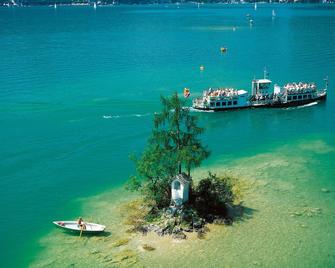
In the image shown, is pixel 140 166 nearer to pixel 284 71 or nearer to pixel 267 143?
pixel 267 143

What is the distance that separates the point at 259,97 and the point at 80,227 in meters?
55.4

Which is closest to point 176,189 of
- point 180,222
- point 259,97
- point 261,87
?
point 180,222

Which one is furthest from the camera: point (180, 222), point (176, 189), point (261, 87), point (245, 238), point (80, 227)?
point (261, 87)

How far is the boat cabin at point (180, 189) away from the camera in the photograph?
152 feet

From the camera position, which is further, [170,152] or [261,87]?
[261,87]

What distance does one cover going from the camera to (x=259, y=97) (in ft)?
301

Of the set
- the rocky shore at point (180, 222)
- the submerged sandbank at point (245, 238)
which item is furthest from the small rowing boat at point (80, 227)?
the rocky shore at point (180, 222)

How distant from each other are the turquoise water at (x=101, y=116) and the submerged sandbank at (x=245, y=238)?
2736mm

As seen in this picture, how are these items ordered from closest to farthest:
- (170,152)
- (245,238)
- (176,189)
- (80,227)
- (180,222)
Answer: (245,238)
(80,227)
(180,222)
(170,152)
(176,189)

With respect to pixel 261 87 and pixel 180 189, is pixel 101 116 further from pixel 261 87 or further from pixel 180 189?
pixel 180 189

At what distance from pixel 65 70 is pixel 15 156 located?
6111 centimetres

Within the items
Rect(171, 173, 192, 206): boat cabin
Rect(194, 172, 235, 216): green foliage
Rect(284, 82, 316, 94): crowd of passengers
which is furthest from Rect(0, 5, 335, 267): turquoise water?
Rect(194, 172, 235, 216): green foliage

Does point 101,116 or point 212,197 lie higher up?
point 101,116

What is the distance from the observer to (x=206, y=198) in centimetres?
4844
